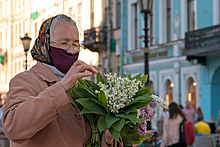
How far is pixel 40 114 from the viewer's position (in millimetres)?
2121

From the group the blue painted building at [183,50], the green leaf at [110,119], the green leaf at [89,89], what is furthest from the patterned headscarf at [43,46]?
the blue painted building at [183,50]

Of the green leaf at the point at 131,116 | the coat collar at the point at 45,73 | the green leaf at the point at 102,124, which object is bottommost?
the green leaf at the point at 102,124

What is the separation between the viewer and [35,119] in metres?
2.11

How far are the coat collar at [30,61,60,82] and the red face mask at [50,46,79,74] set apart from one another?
2.0 inches

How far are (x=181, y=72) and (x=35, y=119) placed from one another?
2030 centimetres

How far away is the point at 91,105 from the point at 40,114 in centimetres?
35

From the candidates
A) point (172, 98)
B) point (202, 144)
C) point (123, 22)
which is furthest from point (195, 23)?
point (202, 144)

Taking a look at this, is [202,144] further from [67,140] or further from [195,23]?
[195,23]

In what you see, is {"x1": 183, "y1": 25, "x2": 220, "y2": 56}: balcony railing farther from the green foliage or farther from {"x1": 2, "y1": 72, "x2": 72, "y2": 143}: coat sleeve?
{"x1": 2, "y1": 72, "x2": 72, "y2": 143}: coat sleeve

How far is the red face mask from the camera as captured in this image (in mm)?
2467

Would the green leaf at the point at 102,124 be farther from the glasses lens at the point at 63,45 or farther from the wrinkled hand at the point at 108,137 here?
the glasses lens at the point at 63,45

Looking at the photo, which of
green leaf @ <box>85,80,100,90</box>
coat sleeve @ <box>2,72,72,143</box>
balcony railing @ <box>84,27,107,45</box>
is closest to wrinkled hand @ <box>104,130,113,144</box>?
green leaf @ <box>85,80,100,90</box>

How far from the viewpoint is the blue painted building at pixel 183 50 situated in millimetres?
20031

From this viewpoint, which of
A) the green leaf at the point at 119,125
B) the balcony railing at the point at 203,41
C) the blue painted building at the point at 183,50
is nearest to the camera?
the green leaf at the point at 119,125
